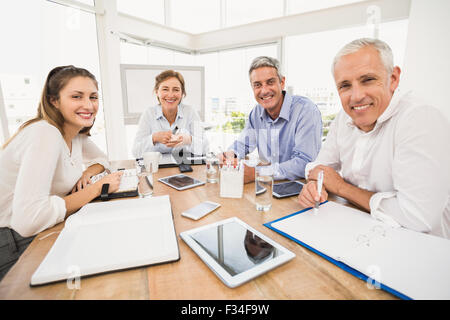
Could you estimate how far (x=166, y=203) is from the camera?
91cm

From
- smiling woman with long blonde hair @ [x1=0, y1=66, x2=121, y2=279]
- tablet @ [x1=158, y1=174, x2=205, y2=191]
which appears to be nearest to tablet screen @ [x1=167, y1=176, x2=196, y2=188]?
tablet @ [x1=158, y1=174, x2=205, y2=191]

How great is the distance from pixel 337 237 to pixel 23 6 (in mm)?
3684

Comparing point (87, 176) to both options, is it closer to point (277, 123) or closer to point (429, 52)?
point (277, 123)

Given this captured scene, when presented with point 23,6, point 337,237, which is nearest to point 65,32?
point 23,6

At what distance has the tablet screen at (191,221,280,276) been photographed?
0.57 m

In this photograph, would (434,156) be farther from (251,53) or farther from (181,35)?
(181,35)

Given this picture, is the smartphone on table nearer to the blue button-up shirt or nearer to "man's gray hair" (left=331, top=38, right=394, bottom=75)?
the blue button-up shirt

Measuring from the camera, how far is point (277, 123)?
193cm

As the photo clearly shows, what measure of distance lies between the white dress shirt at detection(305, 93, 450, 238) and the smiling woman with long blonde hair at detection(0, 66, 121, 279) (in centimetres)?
111

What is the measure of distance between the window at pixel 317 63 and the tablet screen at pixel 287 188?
3.04m

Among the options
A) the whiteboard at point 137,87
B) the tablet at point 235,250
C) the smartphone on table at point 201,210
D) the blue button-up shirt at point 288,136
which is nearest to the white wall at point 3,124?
the whiteboard at point 137,87

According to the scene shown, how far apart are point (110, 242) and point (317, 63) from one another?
4162mm

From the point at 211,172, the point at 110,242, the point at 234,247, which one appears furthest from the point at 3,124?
the point at 234,247

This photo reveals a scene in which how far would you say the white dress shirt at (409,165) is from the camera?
762 mm
